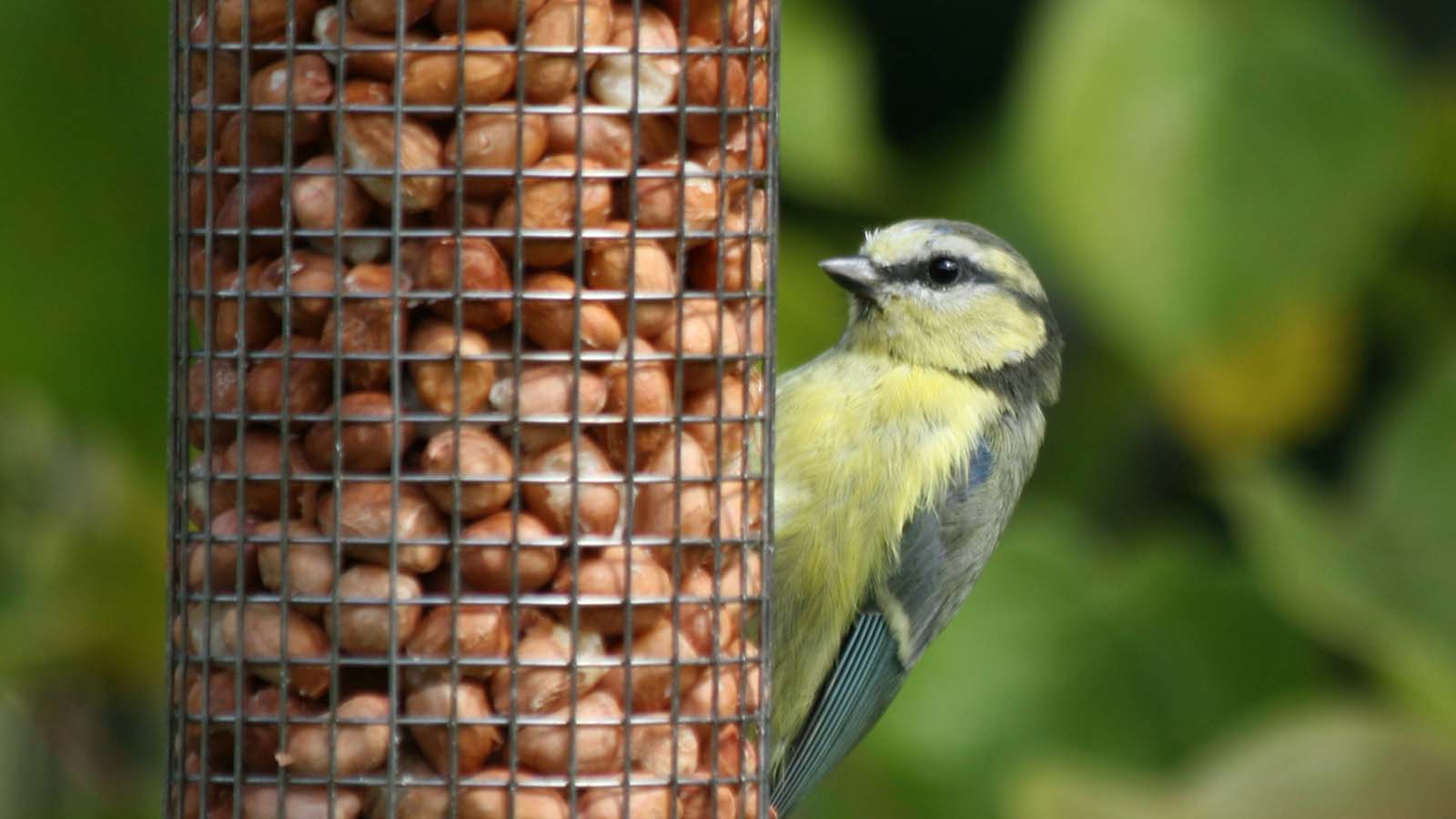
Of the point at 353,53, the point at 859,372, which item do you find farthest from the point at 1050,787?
the point at 353,53

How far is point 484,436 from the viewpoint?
370cm

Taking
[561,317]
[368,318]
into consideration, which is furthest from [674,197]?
[368,318]

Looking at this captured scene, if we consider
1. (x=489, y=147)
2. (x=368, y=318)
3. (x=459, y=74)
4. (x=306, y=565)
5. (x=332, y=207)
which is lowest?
(x=306, y=565)

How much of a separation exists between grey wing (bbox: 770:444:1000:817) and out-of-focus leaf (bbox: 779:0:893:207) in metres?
1.67

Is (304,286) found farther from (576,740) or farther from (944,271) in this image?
(944,271)

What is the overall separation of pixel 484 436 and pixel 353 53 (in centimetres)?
66

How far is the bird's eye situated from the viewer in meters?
5.29

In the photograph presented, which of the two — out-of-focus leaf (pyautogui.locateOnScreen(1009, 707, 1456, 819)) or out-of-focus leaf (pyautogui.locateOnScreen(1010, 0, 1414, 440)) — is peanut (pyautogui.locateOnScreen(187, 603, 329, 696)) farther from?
out-of-focus leaf (pyautogui.locateOnScreen(1010, 0, 1414, 440))

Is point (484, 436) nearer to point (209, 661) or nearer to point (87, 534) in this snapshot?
point (209, 661)

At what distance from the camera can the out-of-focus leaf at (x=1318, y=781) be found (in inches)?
228

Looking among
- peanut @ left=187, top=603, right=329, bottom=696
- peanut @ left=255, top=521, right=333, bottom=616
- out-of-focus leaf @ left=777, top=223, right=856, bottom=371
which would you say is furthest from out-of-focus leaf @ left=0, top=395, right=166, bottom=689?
peanut @ left=255, top=521, right=333, bottom=616

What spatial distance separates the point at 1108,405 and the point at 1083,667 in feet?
3.82

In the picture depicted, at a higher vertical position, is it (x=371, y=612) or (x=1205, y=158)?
(x=1205, y=158)

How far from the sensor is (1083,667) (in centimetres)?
687
